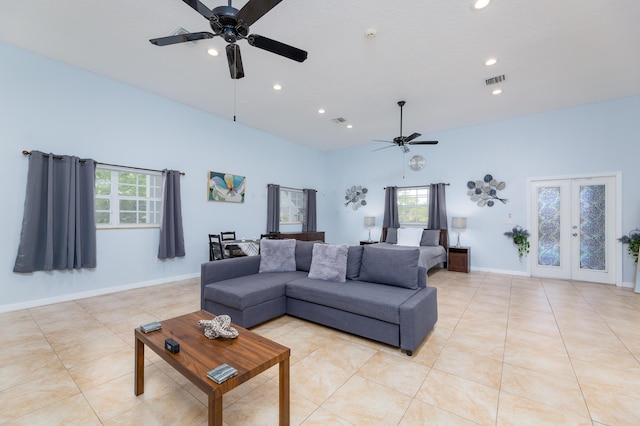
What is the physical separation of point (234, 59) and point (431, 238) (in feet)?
17.8

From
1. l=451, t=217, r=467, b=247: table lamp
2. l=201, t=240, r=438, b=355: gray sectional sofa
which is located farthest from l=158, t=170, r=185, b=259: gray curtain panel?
l=451, t=217, r=467, b=247: table lamp

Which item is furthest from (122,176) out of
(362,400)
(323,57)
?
(362,400)

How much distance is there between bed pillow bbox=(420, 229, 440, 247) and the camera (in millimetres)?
6164

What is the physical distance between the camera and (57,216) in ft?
12.1

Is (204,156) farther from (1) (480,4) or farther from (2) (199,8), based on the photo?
(1) (480,4)

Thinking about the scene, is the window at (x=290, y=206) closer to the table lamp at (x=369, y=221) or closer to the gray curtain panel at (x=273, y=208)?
the gray curtain panel at (x=273, y=208)

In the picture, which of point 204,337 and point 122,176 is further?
point 122,176

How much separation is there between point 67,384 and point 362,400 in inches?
85.6

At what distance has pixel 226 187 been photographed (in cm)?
588

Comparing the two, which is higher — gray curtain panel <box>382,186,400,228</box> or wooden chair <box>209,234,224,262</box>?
gray curtain panel <box>382,186,400,228</box>

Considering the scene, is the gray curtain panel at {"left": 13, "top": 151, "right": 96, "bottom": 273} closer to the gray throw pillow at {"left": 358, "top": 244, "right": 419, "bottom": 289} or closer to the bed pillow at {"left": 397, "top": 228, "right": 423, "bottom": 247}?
the gray throw pillow at {"left": 358, "top": 244, "right": 419, "bottom": 289}

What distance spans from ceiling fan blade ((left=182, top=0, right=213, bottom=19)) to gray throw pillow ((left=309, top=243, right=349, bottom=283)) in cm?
263

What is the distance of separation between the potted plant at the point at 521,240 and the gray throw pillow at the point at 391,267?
382 centimetres

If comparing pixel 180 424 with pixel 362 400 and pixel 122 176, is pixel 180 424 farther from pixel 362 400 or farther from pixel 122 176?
pixel 122 176
